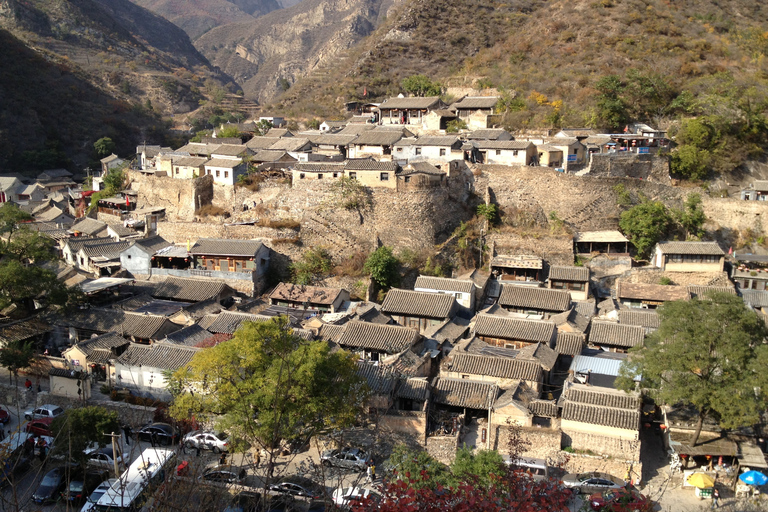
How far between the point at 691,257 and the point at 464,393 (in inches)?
498

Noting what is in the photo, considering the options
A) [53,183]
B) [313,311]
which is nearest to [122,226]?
[313,311]

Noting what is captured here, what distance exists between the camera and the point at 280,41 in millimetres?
115438

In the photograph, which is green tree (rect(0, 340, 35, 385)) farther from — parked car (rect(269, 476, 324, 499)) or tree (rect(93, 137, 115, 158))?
tree (rect(93, 137, 115, 158))

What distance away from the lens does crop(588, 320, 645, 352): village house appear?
63.4 feet

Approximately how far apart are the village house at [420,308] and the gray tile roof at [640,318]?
5588 mm

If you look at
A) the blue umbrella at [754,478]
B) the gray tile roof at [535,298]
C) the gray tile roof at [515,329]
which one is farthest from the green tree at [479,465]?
the gray tile roof at [535,298]

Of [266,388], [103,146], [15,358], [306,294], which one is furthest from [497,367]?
[103,146]

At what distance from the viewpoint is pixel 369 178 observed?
2573 centimetres

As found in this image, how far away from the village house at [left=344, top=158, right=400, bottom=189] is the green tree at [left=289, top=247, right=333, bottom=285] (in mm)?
3456

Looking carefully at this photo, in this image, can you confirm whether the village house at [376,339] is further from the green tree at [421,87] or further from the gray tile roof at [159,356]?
the green tree at [421,87]

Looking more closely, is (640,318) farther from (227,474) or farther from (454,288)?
(227,474)

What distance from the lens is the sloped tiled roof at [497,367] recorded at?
1722cm

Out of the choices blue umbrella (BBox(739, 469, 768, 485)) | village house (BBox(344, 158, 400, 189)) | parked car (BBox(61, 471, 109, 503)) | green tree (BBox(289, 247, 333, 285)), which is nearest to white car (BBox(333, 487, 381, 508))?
parked car (BBox(61, 471, 109, 503))

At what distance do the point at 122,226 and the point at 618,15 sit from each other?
3499 cm
